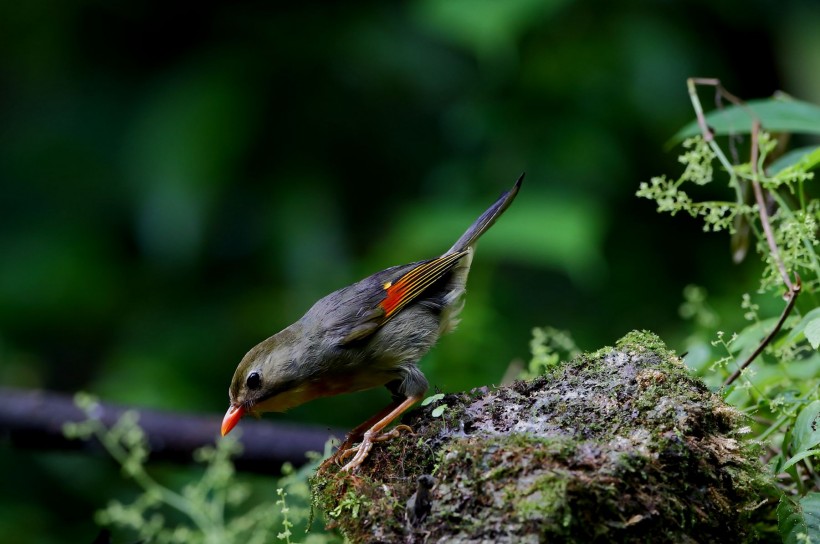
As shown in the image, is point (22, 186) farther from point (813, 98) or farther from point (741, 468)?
point (741, 468)

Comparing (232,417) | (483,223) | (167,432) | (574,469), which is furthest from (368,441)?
(167,432)

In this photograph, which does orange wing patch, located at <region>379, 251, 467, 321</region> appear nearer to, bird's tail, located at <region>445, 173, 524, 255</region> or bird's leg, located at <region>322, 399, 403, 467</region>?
bird's tail, located at <region>445, 173, 524, 255</region>

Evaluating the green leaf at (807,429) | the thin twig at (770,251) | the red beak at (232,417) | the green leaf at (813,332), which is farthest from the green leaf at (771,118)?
the red beak at (232,417)

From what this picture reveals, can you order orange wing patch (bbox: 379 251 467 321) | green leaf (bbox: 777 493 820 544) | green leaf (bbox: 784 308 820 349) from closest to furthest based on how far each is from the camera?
green leaf (bbox: 777 493 820 544) < green leaf (bbox: 784 308 820 349) < orange wing patch (bbox: 379 251 467 321)

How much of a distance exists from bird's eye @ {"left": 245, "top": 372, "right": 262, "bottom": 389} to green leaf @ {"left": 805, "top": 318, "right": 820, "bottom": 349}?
5.71 ft

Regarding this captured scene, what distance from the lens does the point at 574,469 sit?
1854 mm

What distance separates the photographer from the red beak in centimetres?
309

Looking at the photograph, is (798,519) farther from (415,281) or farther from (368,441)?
(415,281)

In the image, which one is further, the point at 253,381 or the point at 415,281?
the point at 415,281

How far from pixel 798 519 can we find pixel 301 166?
487 centimetres

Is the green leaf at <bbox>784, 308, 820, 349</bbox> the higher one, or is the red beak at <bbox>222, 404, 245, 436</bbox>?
the red beak at <bbox>222, 404, 245, 436</bbox>

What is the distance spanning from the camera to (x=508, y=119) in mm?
6223

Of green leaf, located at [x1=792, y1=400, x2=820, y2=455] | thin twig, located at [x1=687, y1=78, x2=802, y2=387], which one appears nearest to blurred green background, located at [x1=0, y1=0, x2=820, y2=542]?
thin twig, located at [x1=687, y1=78, x2=802, y2=387]

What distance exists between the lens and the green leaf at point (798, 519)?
1964mm
